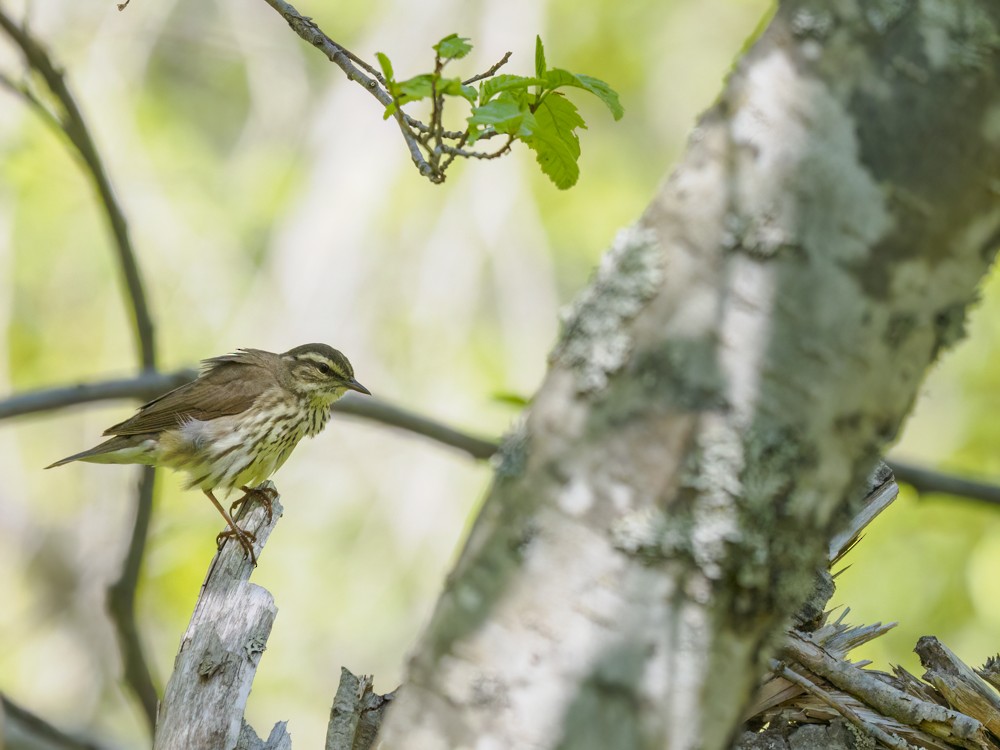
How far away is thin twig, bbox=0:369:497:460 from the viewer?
4938mm

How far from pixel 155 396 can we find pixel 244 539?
182 centimetres

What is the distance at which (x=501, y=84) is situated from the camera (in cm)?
279

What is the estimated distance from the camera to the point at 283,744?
304 centimetres

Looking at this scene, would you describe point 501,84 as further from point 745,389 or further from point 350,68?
point 745,389

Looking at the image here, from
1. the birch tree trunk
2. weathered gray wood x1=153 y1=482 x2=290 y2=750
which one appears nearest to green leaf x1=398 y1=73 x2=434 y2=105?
the birch tree trunk

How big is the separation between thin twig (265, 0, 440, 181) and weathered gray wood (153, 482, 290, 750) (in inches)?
56.9

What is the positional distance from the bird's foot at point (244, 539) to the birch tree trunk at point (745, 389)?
229 cm

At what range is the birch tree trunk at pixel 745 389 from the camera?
1598 millimetres

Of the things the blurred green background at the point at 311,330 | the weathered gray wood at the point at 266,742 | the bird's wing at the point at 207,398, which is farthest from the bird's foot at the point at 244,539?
the blurred green background at the point at 311,330

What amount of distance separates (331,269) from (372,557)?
2967 mm

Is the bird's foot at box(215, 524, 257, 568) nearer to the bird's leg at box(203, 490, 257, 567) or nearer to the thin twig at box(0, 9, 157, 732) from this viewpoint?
the bird's leg at box(203, 490, 257, 567)

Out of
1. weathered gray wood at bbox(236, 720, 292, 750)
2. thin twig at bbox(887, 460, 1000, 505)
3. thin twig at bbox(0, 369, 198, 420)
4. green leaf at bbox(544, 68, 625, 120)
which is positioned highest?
green leaf at bbox(544, 68, 625, 120)

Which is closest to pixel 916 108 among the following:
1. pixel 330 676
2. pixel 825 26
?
pixel 825 26

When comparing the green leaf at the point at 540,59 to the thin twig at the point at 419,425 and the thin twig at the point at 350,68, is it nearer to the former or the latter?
the thin twig at the point at 350,68
